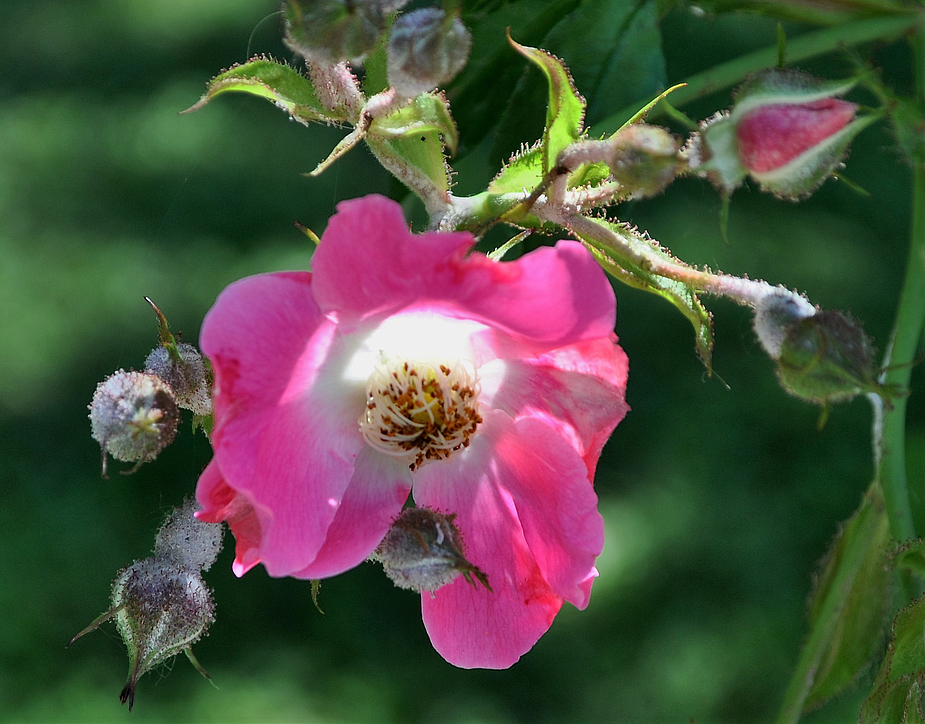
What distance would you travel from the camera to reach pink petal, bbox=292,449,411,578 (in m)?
0.43

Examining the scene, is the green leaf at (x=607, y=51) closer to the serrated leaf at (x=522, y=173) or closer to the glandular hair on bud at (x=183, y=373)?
the serrated leaf at (x=522, y=173)

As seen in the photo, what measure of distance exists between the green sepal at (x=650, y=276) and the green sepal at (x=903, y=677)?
177mm

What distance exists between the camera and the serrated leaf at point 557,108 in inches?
17.2

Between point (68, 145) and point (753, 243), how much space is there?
107 centimetres

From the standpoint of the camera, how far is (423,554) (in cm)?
39

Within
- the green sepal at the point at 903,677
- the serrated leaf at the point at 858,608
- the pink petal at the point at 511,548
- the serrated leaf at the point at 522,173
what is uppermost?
the serrated leaf at the point at 522,173

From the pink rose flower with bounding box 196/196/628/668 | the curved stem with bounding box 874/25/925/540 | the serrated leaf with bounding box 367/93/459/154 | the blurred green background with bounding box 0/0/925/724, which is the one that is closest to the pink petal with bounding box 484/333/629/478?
the pink rose flower with bounding box 196/196/628/668

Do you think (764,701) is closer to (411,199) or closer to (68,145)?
(411,199)

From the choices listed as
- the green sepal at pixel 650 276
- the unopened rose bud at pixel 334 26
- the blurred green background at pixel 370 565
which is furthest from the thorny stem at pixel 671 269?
the blurred green background at pixel 370 565

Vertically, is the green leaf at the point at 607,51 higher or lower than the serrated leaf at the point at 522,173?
lower

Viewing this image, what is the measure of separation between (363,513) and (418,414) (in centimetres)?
6

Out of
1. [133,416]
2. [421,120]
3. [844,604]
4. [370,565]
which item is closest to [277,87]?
[421,120]

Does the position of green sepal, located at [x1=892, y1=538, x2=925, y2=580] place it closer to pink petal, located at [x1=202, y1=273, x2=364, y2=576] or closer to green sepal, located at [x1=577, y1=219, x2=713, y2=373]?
green sepal, located at [x1=577, y1=219, x2=713, y2=373]

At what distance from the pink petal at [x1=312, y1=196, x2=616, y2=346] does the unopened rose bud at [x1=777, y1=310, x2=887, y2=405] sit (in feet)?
0.25
